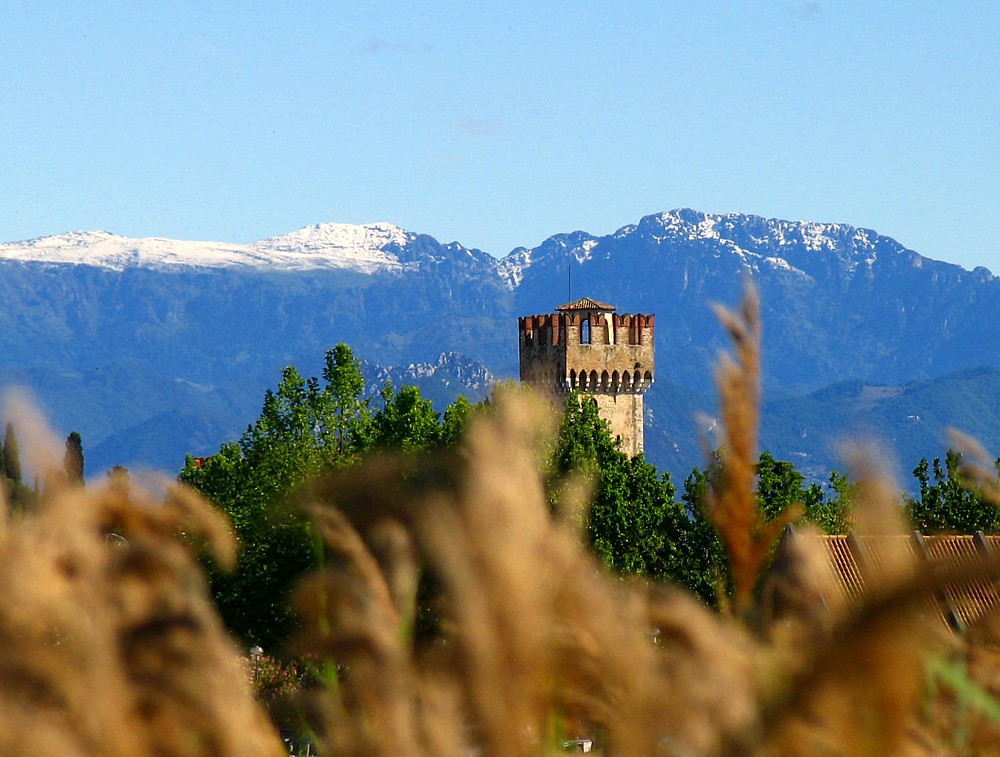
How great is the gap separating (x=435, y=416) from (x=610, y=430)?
10460mm

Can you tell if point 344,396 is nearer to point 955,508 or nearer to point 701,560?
point 701,560

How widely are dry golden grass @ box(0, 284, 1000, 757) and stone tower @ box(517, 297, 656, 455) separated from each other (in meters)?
55.0

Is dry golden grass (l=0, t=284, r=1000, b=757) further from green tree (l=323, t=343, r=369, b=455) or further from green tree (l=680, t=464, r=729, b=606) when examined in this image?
green tree (l=323, t=343, r=369, b=455)

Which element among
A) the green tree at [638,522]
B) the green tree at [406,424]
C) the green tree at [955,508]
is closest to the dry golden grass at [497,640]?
the green tree at [638,522]

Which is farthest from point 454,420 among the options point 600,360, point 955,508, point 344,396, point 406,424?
point 955,508

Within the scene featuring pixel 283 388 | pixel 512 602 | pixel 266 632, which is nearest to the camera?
pixel 512 602

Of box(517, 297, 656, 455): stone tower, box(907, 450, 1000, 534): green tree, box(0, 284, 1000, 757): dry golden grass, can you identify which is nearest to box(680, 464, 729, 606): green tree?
box(907, 450, 1000, 534): green tree

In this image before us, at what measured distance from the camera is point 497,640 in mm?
2006

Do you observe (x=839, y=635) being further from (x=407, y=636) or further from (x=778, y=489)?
(x=778, y=489)

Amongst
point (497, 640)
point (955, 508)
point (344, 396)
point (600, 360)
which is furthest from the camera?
point (600, 360)

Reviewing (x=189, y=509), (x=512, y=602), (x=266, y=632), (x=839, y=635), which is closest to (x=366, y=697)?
(x=512, y=602)

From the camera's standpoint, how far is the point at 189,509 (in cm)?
404

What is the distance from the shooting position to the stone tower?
194ft

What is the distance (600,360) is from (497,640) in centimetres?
5828
